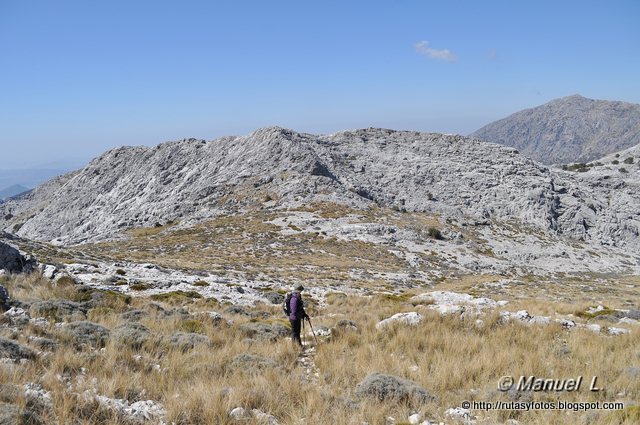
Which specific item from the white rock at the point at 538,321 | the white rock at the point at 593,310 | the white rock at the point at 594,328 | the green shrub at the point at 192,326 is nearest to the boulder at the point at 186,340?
the green shrub at the point at 192,326

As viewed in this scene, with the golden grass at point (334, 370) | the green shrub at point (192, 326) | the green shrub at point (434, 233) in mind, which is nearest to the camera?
the golden grass at point (334, 370)

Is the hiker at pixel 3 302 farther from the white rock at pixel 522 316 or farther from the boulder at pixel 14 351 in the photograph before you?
the white rock at pixel 522 316

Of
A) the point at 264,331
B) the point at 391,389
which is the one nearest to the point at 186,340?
the point at 264,331

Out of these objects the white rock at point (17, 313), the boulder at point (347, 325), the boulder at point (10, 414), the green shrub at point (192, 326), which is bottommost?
the boulder at point (347, 325)

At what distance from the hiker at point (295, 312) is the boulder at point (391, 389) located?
14.3ft

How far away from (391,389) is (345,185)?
75.1m

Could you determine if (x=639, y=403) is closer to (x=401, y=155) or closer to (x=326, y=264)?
(x=326, y=264)

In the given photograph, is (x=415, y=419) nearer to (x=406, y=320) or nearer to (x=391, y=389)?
(x=391, y=389)

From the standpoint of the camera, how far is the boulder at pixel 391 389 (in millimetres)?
7211

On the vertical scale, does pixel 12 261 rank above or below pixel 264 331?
above

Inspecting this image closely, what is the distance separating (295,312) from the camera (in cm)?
1219

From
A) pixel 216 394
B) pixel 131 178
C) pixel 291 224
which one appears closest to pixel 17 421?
pixel 216 394

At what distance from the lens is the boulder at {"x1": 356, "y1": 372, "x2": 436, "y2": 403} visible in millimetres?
7211

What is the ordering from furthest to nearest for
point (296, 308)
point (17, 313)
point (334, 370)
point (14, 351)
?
point (296, 308) → point (17, 313) → point (334, 370) → point (14, 351)
